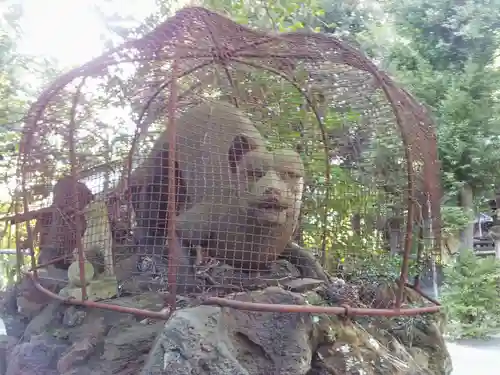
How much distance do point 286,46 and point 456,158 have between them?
649cm

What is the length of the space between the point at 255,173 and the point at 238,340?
3.86ft

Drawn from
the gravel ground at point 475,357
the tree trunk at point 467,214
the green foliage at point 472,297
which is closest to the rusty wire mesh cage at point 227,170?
the gravel ground at point 475,357

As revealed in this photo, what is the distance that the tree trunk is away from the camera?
8.52 meters

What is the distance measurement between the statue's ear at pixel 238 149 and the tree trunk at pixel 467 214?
612 centimetres

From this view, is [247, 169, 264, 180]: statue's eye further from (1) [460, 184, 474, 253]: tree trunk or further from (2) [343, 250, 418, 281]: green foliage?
(1) [460, 184, 474, 253]: tree trunk

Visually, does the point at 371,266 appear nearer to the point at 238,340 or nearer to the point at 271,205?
the point at 271,205

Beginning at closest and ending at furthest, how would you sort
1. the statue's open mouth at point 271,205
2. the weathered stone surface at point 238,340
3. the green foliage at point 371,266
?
the weathered stone surface at point 238,340, the statue's open mouth at point 271,205, the green foliage at point 371,266

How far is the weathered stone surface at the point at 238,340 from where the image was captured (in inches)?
90.1

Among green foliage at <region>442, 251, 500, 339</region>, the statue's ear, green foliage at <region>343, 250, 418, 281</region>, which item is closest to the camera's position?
the statue's ear

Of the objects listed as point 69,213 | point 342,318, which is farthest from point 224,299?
point 69,213

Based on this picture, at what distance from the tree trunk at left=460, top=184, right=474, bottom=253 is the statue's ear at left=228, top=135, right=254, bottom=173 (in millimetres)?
6122

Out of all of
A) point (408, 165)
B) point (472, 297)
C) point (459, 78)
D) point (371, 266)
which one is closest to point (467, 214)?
point (472, 297)

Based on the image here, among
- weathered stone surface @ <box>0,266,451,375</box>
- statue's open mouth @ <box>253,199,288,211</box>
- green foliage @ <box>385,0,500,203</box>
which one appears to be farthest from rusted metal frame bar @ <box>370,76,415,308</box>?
green foliage @ <box>385,0,500,203</box>

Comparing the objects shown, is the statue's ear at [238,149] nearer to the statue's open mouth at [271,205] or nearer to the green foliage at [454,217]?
the statue's open mouth at [271,205]
